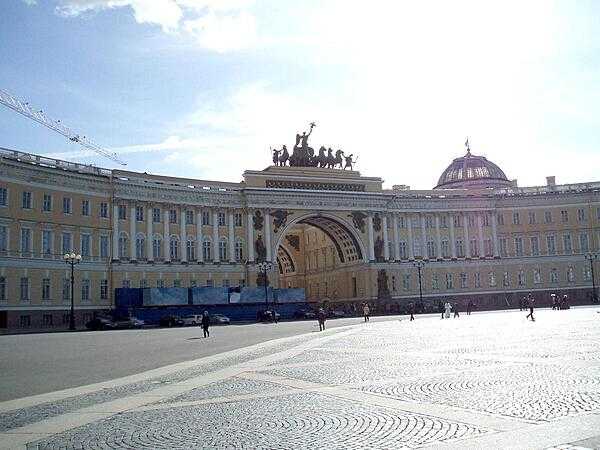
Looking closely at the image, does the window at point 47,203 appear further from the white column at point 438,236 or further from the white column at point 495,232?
the white column at point 495,232

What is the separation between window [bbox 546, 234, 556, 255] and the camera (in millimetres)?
99000

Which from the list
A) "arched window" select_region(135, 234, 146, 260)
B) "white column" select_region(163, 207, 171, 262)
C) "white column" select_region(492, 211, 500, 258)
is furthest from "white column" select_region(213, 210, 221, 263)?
"white column" select_region(492, 211, 500, 258)

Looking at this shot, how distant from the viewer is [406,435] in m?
10.2

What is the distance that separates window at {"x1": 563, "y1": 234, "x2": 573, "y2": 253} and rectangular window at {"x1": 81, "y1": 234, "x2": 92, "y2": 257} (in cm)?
6715

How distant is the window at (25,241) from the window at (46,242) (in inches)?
64.5

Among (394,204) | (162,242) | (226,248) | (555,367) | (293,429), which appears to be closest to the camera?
(293,429)

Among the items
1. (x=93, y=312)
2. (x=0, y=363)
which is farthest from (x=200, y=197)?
(x=0, y=363)

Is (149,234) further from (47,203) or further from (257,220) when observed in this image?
(257,220)

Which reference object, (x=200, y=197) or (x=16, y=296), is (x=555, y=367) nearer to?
(x=16, y=296)

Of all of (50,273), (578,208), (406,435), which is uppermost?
(578,208)

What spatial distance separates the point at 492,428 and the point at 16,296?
203ft

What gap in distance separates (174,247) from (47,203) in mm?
17304

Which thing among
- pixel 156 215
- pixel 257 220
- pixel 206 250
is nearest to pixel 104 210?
pixel 156 215

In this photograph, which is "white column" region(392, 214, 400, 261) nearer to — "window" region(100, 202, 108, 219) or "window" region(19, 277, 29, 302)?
"window" region(100, 202, 108, 219)
